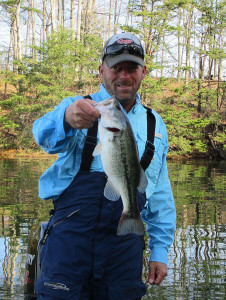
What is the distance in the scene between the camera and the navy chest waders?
7.61ft

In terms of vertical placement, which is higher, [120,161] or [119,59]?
[119,59]

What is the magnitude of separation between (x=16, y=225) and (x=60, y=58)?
22.8 metres

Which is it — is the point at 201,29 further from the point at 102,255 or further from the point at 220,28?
the point at 102,255

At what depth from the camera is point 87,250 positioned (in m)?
2.37

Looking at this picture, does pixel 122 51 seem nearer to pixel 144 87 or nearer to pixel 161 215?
pixel 161 215

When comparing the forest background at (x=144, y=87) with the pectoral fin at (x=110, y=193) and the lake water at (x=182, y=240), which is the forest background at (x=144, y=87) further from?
the pectoral fin at (x=110, y=193)

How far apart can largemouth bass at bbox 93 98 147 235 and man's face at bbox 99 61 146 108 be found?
24.5 inches

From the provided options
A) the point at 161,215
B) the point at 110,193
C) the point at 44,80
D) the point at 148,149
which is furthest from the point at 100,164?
the point at 44,80

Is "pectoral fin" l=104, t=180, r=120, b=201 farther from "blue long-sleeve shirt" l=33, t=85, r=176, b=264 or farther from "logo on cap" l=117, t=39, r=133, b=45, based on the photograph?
"logo on cap" l=117, t=39, r=133, b=45

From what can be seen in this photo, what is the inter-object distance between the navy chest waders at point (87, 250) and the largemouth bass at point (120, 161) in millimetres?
168

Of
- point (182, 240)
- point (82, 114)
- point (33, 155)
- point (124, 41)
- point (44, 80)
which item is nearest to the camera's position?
point (82, 114)

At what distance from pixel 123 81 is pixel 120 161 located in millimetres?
772

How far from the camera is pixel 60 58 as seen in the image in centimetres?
2875

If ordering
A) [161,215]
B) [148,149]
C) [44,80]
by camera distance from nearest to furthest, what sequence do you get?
1. [148,149]
2. [161,215]
3. [44,80]
